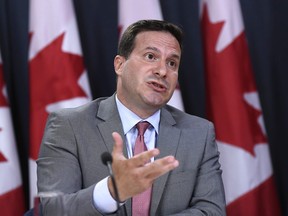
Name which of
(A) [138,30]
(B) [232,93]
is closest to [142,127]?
(A) [138,30]

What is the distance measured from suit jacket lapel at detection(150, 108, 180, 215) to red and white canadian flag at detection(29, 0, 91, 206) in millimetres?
766

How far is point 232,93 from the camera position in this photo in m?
2.82

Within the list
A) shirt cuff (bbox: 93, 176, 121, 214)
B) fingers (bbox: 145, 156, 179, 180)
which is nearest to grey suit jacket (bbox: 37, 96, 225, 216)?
shirt cuff (bbox: 93, 176, 121, 214)

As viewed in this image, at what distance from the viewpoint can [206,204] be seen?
1.88 m

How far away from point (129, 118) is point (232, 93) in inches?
38.1

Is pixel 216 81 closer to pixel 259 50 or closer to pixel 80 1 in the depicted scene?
pixel 259 50

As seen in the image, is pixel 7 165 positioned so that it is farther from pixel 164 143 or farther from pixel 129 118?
pixel 164 143

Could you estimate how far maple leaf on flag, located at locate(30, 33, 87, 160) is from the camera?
2678 millimetres

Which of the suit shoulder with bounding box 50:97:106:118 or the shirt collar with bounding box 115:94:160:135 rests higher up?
the suit shoulder with bounding box 50:97:106:118

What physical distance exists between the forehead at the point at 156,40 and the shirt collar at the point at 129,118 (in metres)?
0.25

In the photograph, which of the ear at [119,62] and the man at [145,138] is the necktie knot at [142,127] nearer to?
the man at [145,138]

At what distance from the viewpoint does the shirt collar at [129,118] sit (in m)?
2.01

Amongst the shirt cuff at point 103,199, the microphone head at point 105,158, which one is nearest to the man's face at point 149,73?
the shirt cuff at point 103,199

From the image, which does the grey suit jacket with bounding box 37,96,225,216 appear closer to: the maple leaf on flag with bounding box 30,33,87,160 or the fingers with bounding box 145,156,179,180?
the fingers with bounding box 145,156,179,180
